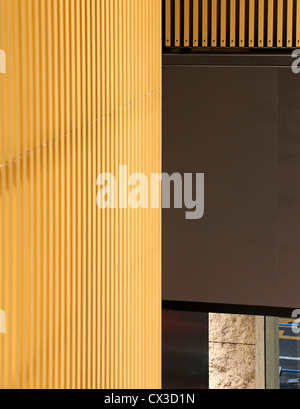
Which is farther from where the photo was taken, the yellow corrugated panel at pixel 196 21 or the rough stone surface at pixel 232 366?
the rough stone surface at pixel 232 366

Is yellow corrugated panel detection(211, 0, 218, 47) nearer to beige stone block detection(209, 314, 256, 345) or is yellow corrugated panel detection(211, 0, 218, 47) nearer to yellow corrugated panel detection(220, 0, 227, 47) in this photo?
yellow corrugated panel detection(220, 0, 227, 47)

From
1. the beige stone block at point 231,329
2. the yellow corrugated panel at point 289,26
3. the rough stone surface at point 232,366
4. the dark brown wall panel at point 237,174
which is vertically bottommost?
the rough stone surface at point 232,366

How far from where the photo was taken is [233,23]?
6.39m

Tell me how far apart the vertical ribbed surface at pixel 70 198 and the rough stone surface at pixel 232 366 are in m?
4.49

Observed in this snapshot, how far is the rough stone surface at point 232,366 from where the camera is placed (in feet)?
26.4

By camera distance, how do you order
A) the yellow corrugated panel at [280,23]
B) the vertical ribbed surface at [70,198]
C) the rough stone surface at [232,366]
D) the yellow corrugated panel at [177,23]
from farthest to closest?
the rough stone surface at [232,366] < the yellow corrugated panel at [177,23] < the yellow corrugated panel at [280,23] < the vertical ribbed surface at [70,198]

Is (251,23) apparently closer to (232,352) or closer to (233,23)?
(233,23)

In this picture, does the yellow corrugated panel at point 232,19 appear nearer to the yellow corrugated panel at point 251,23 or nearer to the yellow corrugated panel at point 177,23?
the yellow corrugated panel at point 251,23

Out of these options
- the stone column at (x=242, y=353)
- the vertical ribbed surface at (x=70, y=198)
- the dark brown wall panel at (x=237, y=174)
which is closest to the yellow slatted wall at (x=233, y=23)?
the dark brown wall panel at (x=237, y=174)

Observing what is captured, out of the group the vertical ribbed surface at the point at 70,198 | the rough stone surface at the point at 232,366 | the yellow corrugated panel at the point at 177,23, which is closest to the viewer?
the vertical ribbed surface at the point at 70,198

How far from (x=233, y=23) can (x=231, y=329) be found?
3702mm

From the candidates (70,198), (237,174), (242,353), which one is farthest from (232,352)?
(70,198)

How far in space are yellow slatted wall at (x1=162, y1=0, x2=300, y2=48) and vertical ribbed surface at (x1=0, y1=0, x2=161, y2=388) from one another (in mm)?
2785

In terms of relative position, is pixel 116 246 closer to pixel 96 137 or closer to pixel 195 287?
pixel 96 137
